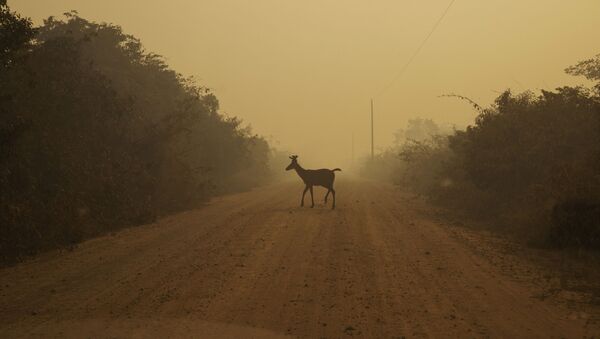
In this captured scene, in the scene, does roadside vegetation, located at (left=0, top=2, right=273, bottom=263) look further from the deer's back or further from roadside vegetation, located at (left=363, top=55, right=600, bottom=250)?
roadside vegetation, located at (left=363, top=55, right=600, bottom=250)

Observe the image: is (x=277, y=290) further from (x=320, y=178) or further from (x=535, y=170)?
(x=320, y=178)

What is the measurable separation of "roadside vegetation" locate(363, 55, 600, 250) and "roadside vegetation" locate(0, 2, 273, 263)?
10.6m

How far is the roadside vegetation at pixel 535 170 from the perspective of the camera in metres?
11.8

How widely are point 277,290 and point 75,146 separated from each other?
10694 mm

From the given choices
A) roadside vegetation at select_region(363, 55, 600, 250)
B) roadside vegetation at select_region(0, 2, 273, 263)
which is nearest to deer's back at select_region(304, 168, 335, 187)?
roadside vegetation at select_region(363, 55, 600, 250)

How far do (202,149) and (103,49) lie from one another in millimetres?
7995

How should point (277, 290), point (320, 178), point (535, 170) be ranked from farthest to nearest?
1. point (320, 178)
2. point (535, 170)
3. point (277, 290)

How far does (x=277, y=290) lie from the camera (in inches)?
325

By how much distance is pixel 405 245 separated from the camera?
12281mm

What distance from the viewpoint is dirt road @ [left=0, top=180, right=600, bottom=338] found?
6574mm

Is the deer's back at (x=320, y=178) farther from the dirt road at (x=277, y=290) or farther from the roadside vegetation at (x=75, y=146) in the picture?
the dirt road at (x=277, y=290)

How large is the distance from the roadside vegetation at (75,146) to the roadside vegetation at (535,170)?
10.6 m

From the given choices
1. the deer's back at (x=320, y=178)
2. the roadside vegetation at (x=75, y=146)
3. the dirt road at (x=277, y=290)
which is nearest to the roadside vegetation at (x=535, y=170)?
the dirt road at (x=277, y=290)

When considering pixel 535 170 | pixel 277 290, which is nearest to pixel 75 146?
pixel 277 290
